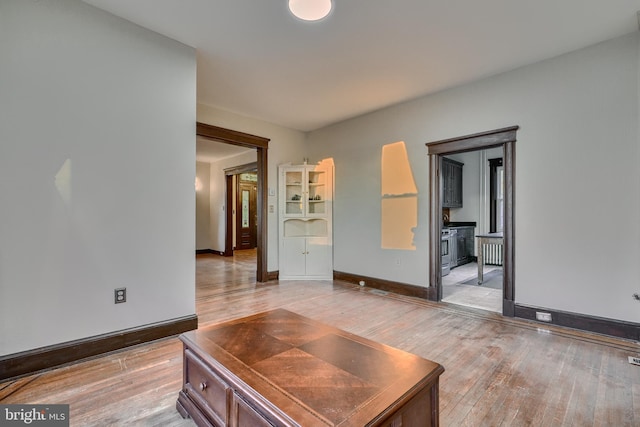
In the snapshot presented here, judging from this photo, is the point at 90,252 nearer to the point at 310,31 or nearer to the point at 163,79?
the point at 163,79

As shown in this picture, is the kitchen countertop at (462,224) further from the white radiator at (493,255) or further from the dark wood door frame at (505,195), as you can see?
the dark wood door frame at (505,195)

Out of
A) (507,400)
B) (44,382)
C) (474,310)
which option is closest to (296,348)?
(507,400)

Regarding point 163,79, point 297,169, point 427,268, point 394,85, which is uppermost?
point 394,85

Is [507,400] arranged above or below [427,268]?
below

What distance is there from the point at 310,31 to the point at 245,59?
2.77ft

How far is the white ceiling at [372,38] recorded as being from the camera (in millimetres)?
2332

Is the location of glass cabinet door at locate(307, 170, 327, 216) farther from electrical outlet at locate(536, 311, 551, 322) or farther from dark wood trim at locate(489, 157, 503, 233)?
dark wood trim at locate(489, 157, 503, 233)

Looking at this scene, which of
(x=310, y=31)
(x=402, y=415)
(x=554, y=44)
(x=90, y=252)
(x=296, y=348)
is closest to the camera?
(x=402, y=415)

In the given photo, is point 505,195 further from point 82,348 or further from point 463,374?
point 82,348

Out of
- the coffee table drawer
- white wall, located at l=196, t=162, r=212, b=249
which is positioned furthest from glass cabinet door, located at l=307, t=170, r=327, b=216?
white wall, located at l=196, t=162, r=212, b=249

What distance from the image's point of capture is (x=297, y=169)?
17.4 feet

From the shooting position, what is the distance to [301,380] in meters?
1.20

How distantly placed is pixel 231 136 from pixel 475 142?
3415 mm

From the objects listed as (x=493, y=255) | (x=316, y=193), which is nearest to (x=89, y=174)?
(x=316, y=193)
